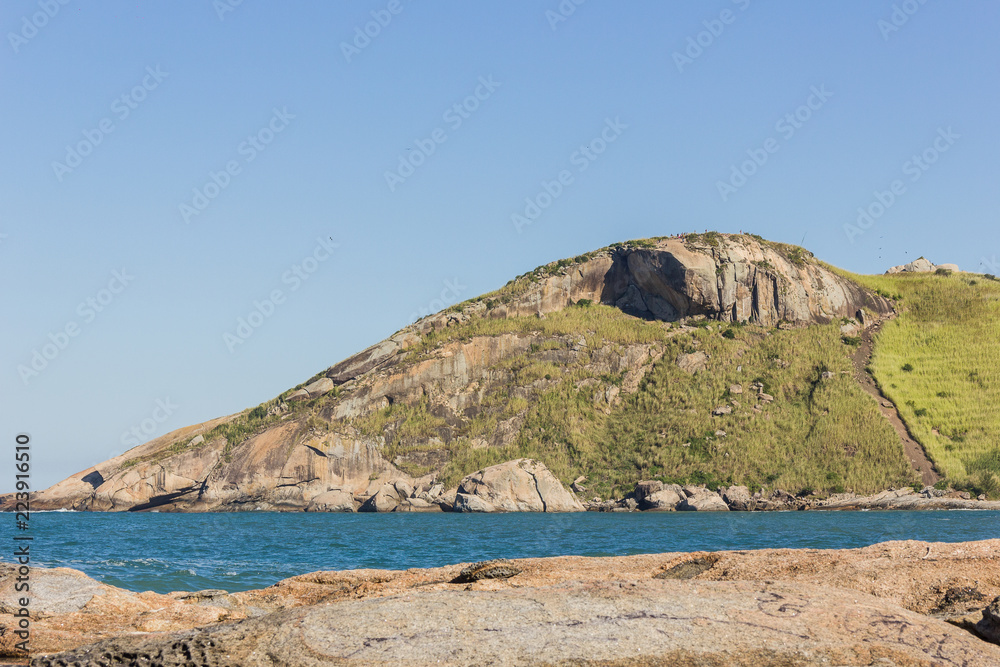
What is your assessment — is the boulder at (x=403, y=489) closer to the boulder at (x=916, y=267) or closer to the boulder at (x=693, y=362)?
the boulder at (x=693, y=362)

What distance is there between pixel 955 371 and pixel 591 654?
9958 cm

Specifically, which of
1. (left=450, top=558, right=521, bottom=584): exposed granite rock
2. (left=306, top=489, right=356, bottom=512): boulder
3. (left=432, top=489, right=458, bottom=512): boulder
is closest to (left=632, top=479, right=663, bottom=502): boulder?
(left=432, top=489, right=458, bottom=512): boulder

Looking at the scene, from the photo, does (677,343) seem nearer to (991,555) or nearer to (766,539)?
(766,539)

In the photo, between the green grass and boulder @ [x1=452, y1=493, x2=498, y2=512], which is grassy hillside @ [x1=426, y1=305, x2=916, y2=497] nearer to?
the green grass

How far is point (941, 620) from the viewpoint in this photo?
366 inches

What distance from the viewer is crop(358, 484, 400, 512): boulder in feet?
277

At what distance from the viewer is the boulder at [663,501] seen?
249 feet

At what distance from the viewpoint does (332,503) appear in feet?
287

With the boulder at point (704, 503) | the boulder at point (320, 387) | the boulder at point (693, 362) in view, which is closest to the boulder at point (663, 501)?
the boulder at point (704, 503)

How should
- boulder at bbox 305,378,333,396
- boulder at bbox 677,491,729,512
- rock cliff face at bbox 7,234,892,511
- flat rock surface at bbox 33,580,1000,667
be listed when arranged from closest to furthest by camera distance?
flat rock surface at bbox 33,580,1000,667
boulder at bbox 677,491,729,512
rock cliff face at bbox 7,234,892,511
boulder at bbox 305,378,333,396

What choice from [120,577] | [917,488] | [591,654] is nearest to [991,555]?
[591,654]

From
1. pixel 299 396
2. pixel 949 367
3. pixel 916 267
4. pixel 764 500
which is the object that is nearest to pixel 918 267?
pixel 916 267

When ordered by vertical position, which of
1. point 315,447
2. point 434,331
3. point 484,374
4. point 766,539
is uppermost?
point 434,331

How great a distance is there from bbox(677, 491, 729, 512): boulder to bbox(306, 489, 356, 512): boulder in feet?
112
